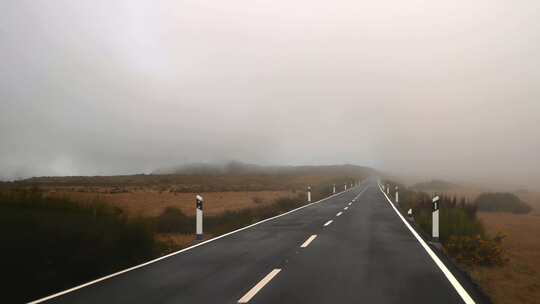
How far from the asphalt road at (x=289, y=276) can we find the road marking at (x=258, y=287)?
0.02 meters

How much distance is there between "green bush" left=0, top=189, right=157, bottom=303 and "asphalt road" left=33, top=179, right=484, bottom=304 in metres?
0.78

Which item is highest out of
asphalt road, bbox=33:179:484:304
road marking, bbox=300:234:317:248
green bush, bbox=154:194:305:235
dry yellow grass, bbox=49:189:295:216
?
asphalt road, bbox=33:179:484:304

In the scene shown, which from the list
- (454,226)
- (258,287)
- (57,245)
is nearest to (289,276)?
(258,287)

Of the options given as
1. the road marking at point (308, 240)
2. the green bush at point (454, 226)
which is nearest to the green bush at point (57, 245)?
the road marking at point (308, 240)

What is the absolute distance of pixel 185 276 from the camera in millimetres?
6887

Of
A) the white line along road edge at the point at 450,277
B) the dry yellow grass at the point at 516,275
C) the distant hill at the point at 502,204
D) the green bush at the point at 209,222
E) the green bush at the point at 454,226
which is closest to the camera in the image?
the white line along road edge at the point at 450,277

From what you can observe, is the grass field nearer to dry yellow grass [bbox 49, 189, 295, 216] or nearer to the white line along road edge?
the white line along road edge

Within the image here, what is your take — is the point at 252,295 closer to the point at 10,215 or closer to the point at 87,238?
the point at 87,238

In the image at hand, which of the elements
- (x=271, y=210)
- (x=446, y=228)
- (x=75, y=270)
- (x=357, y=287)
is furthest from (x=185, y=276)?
(x=271, y=210)

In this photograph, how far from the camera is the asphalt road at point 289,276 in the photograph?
5562 millimetres

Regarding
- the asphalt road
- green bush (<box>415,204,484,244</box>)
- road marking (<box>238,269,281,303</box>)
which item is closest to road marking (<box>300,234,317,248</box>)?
the asphalt road

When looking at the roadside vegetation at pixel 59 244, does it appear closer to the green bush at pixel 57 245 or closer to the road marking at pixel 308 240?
the green bush at pixel 57 245

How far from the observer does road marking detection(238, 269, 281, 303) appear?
5469 mm

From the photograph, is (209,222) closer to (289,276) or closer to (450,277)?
(289,276)
